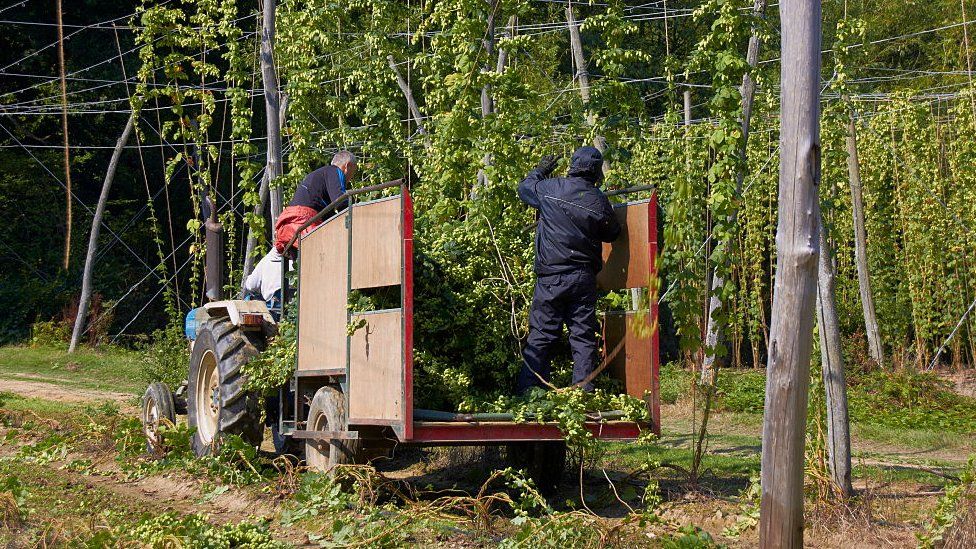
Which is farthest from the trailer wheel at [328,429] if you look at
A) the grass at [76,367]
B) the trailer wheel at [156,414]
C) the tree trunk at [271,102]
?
the grass at [76,367]

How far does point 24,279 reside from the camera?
28984mm

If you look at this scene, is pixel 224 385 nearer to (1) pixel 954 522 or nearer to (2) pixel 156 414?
(2) pixel 156 414

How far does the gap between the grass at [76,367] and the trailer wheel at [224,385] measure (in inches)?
297

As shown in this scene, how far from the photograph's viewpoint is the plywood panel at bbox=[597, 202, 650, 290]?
7.93 meters

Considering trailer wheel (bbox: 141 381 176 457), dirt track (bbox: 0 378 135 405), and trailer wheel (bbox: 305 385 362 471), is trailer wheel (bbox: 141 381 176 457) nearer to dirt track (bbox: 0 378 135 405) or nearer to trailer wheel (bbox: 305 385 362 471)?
trailer wheel (bbox: 305 385 362 471)

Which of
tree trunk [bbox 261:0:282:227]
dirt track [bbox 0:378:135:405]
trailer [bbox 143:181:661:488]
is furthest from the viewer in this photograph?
dirt track [bbox 0:378:135:405]

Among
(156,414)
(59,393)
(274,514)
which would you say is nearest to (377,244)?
(274,514)

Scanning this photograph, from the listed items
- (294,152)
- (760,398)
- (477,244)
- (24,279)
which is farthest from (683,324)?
(24,279)

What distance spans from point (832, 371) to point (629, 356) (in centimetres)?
140

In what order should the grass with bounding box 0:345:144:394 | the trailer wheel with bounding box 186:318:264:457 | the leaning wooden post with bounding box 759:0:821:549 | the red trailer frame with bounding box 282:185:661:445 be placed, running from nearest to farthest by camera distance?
the leaning wooden post with bounding box 759:0:821:549 < the red trailer frame with bounding box 282:185:661:445 < the trailer wheel with bounding box 186:318:264:457 < the grass with bounding box 0:345:144:394

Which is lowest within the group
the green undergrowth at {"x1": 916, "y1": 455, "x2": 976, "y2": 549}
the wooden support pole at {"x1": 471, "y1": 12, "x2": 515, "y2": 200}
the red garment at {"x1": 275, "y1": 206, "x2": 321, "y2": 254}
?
the green undergrowth at {"x1": 916, "y1": 455, "x2": 976, "y2": 549}

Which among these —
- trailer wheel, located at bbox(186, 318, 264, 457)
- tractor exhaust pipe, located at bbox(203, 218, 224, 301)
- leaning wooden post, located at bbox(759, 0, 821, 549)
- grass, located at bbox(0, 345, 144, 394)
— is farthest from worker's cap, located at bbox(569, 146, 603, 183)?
grass, located at bbox(0, 345, 144, 394)

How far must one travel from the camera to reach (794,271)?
5.46 m

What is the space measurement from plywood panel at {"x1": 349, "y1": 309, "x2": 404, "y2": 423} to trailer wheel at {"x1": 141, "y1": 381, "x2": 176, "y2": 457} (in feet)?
10.9
